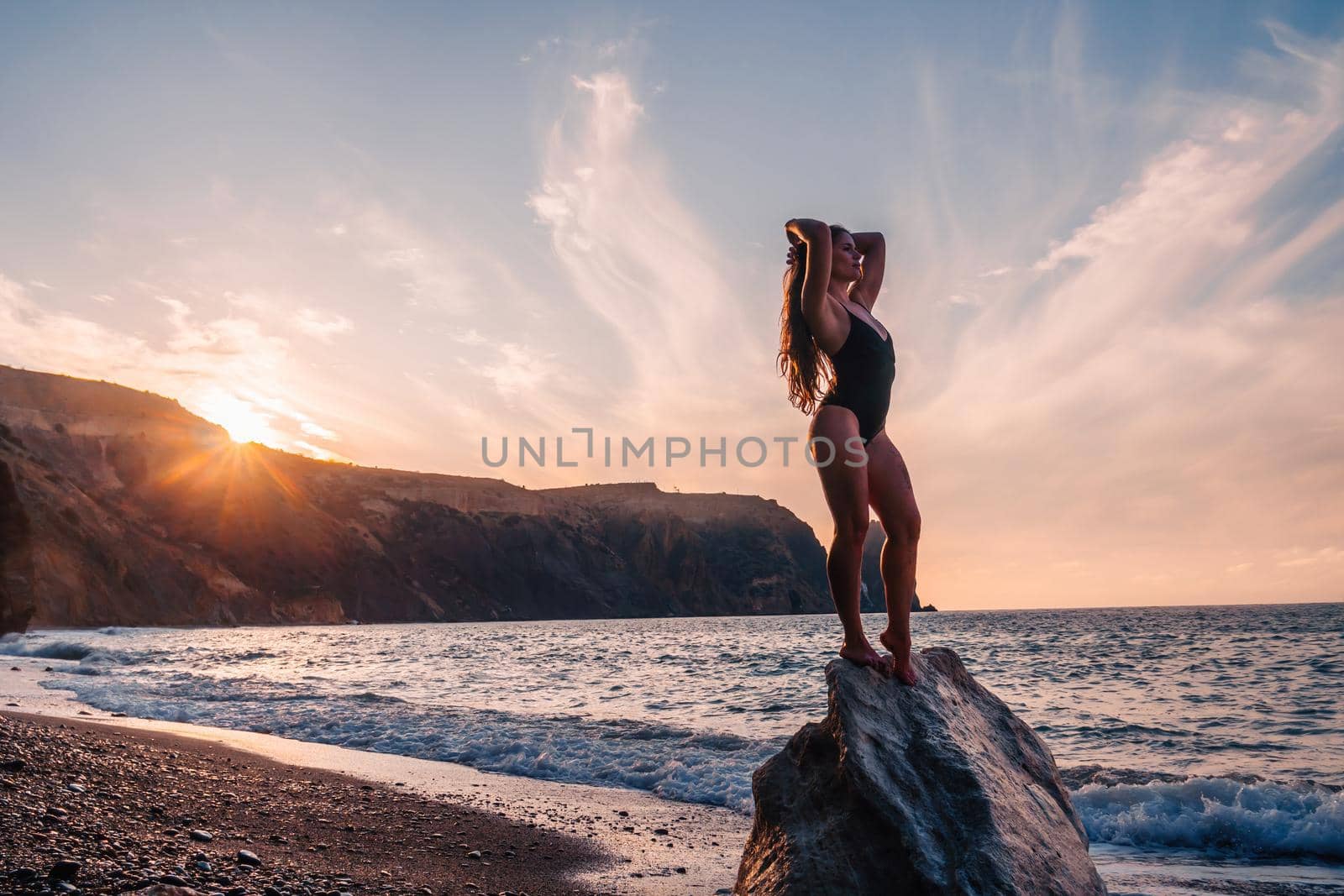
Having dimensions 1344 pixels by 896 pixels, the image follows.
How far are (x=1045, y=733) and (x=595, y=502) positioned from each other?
10801cm

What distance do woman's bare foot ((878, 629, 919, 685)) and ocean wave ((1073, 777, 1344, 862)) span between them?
4.38 meters

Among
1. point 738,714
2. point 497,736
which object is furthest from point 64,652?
point 738,714

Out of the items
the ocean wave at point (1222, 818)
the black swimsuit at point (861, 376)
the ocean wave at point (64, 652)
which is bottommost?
the ocean wave at point (64, 652)

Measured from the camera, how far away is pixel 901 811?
349 centimetres

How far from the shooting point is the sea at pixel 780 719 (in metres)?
6.93

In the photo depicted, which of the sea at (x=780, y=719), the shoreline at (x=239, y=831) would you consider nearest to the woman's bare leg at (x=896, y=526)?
the shoreline at (x=239, y=831)

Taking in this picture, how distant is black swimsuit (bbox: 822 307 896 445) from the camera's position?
13.1 feet

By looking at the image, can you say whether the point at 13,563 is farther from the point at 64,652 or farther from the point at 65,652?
the point at 64,652

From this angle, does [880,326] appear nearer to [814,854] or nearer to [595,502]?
[814,854]

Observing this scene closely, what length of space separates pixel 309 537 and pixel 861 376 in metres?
86.6

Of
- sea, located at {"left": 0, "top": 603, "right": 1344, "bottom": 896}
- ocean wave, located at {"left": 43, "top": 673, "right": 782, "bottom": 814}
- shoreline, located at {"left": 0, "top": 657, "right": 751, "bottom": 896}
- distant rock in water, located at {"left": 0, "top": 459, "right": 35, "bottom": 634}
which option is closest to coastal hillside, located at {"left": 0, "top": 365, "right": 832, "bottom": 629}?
distant rock in water, located at {"left": 0, "top": 459, "right": 35, "bottom": 634}

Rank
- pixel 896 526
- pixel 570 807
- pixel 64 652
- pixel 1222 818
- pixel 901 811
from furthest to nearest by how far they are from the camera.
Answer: pixel 64 652, pixel 570 807, pixel 1222 818, pixel 896 526, pixel 901 811

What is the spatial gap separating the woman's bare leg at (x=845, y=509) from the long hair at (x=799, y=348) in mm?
193

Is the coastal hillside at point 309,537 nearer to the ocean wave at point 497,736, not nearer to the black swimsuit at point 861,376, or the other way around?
the ocean wave at point 497,736
